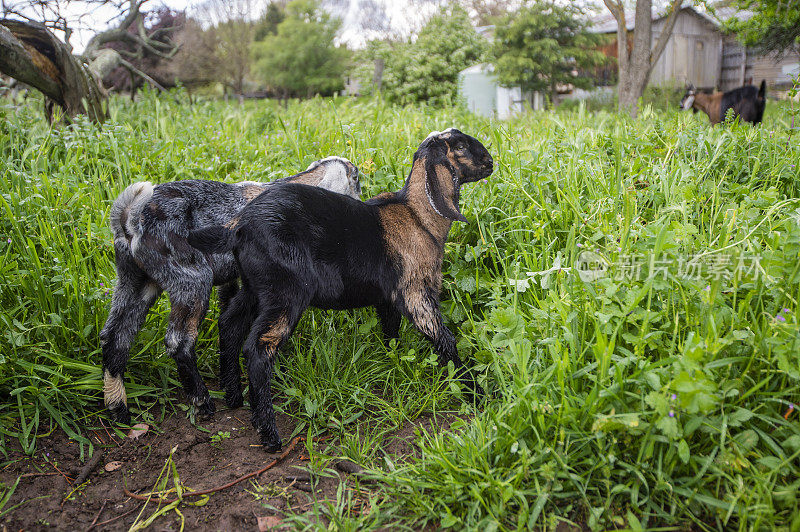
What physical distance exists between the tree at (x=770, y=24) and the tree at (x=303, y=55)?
17946 mm

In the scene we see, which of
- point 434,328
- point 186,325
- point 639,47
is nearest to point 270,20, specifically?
point 639,47

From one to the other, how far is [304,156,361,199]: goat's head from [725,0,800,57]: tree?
9.45 meters

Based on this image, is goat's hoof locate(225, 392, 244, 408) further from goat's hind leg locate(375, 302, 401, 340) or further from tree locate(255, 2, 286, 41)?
tree locate(255, 2, 286, 41)

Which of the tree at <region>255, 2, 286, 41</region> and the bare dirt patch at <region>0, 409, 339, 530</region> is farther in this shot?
the tree at <region>255, 2, 286, 41</region>

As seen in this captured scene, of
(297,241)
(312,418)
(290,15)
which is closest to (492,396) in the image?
(312,418)

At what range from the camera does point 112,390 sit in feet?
9.93

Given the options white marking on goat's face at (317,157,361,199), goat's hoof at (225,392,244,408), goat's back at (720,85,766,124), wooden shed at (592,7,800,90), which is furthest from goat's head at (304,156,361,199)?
wooden shed at (592,7,800,90)

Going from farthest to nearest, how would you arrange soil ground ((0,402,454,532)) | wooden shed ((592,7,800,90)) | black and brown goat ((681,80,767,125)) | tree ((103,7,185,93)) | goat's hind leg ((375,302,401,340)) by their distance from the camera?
1. wooden shed ((592,7,800,90))
2. tree ((103,7,185,93))
3. black and brown goat ((681,80,767,125))
4. goat's hind leg ((375,302,401,340))
5. soil ground ((0,402,454,532))

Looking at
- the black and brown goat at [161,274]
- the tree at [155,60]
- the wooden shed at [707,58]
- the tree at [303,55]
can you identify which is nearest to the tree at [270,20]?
the tree at [303,55]

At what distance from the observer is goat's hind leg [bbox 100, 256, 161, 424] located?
3029 millimetres

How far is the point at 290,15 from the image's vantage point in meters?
27.9

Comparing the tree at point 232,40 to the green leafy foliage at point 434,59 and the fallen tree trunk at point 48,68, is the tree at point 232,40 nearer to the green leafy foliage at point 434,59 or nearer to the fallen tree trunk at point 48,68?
the green leafy foliage at point 434,59

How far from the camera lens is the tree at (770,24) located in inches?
384

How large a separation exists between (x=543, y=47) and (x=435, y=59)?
2.81 meters
